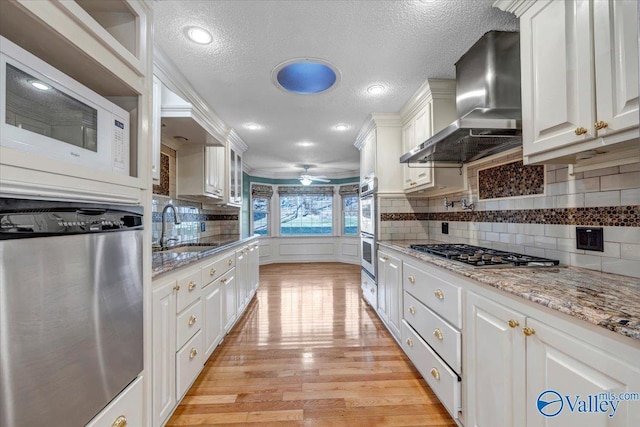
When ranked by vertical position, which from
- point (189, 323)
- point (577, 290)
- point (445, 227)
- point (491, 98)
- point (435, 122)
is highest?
point (435, 122)

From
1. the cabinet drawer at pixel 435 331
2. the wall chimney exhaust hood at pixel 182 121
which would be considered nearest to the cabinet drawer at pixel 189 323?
the wall chimney exhaust hood at pixel 182 121

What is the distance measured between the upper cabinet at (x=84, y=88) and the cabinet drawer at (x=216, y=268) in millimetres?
931

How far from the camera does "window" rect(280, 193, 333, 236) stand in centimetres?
692

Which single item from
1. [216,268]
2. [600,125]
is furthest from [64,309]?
[600,125]

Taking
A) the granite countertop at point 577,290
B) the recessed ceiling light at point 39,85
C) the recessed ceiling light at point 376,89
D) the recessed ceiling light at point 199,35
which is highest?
the recessed ceiling light at point 376,89

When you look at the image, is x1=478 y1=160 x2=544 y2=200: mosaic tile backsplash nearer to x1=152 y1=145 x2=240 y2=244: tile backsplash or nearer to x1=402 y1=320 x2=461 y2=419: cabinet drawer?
x1=402 y1=320 x2=461 y2=419: cabinet drawer

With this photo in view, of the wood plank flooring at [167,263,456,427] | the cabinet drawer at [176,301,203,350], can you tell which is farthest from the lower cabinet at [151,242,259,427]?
the wood plank flooring at [167,263,456,427]

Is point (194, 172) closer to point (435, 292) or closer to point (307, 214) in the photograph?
point (435, 292)

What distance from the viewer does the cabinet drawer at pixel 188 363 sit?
59.3 inches

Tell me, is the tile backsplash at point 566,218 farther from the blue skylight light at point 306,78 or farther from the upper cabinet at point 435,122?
the blue skylight light at point 306,78

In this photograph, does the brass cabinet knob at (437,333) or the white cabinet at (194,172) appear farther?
the white cabinet at (194,172)

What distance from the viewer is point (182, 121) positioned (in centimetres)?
207

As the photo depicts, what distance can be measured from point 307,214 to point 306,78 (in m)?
4.79

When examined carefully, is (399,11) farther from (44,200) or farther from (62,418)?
(62,418)
